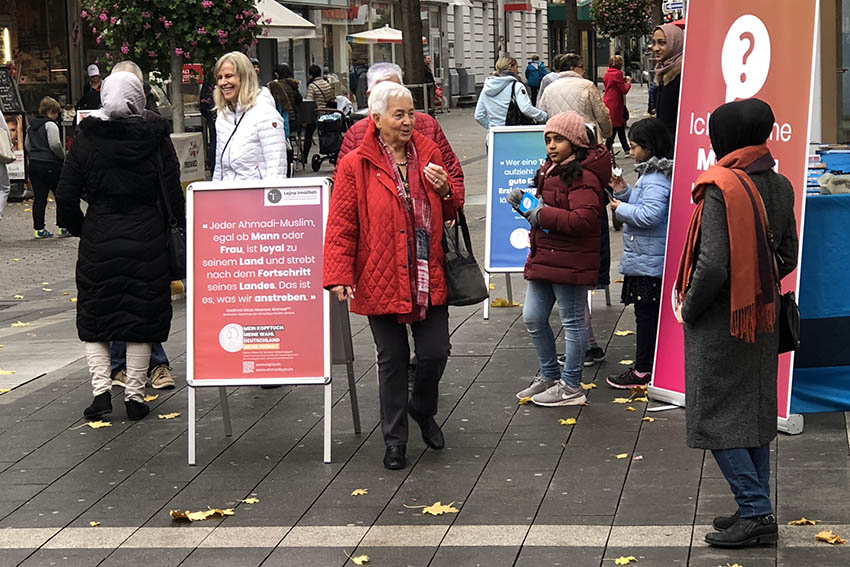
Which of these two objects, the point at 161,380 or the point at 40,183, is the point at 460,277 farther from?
the point at 40,183

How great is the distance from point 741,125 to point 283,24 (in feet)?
69.2

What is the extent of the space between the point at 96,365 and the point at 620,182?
297 centimetres

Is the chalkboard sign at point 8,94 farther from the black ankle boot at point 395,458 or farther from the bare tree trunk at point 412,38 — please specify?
the black ankle boot at point 395,458

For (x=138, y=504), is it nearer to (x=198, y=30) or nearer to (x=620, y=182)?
(x=620, y=182)

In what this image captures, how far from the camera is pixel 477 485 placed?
5902mm

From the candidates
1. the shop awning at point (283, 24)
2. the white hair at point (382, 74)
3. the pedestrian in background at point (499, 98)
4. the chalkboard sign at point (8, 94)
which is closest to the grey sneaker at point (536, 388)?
the white hair at point (382, 74)

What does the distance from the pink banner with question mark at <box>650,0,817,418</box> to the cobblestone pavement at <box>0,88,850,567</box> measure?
0.36m

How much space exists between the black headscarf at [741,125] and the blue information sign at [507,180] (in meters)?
5.06

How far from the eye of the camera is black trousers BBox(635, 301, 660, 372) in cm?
741

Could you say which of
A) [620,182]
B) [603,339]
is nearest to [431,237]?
[620,182]

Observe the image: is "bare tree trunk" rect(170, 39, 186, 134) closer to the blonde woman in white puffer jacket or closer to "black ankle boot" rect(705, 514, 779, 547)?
the blonde woman in white puffer jacket

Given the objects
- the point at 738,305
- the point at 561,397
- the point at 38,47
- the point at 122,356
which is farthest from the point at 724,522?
the point at 38,47

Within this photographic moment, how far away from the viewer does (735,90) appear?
653 cm

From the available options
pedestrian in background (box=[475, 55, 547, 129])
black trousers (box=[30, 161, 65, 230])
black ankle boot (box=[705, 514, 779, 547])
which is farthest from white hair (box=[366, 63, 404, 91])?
black trousers (box=[30, 161, 65, 230])
